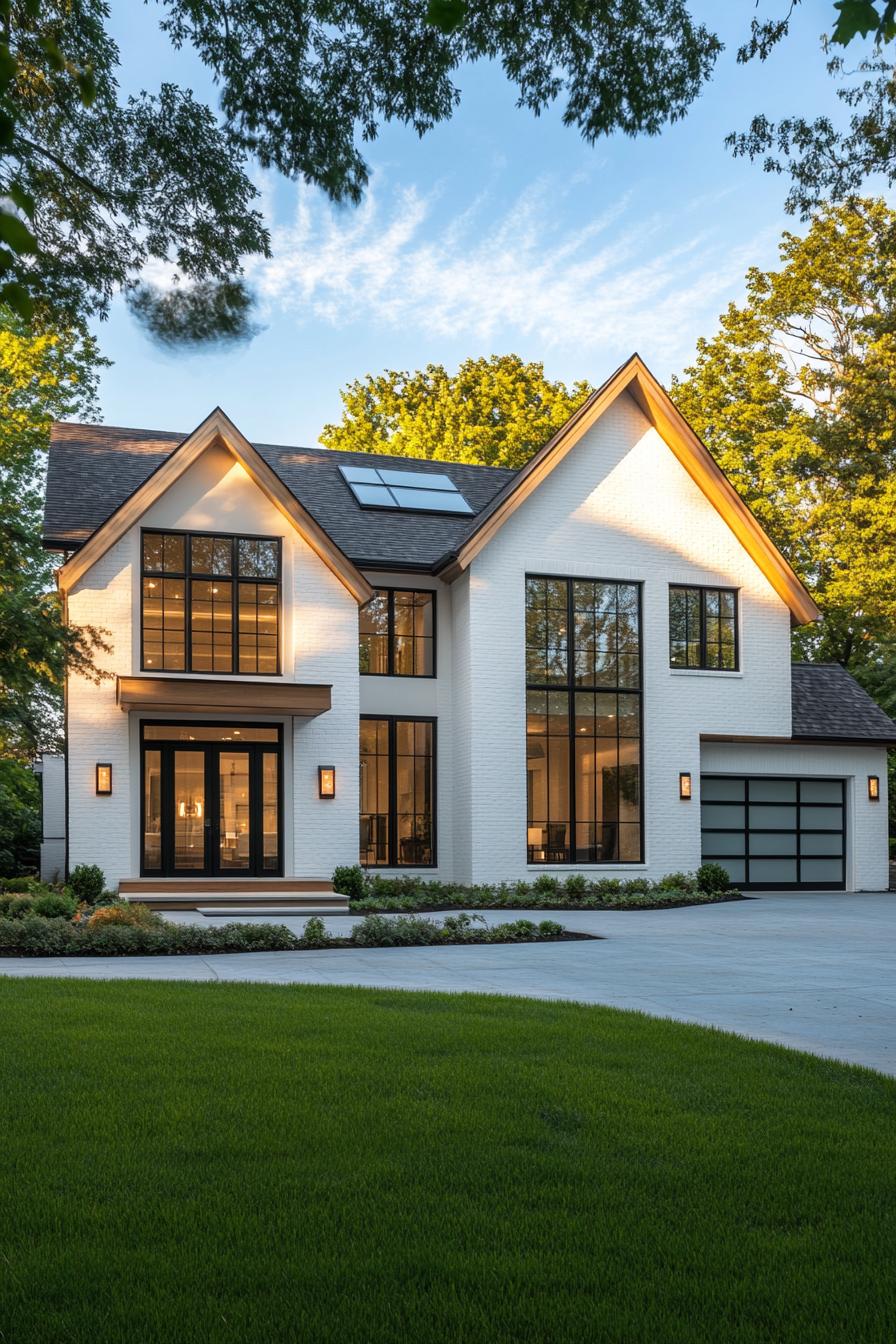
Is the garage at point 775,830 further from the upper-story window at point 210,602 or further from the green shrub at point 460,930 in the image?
the green shrub at point 460,930

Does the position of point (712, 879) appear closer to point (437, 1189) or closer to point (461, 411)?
point (437, 1189)

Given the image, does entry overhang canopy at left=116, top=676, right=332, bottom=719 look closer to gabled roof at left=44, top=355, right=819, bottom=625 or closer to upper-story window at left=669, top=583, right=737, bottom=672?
gabled roof at left=44, top=355, right=819, bottom=625

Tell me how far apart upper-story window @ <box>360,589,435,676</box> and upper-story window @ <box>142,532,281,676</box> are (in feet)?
8.63

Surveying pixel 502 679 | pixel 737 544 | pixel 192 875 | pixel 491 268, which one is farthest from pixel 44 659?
pixel 737 544

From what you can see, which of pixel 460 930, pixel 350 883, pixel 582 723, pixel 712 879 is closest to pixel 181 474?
pixel 350 883

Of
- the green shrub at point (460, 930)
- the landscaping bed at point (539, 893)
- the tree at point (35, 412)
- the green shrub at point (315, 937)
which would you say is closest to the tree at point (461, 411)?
the tree at point (35, 412)

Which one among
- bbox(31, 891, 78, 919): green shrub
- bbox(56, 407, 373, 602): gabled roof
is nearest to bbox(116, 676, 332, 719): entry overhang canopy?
bbox(56, 407, 373, 602): gabled roof

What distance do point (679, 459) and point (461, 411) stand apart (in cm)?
2063

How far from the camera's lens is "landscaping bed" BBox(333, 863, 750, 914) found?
20.6 meters

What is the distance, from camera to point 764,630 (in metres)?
25.7

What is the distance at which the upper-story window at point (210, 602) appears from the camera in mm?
21562

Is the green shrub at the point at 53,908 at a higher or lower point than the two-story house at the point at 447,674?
lower


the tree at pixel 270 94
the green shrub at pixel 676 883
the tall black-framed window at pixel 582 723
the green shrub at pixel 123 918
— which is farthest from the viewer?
the tall black-framed window at pixel 582 723

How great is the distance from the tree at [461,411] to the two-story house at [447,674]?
15.4m
